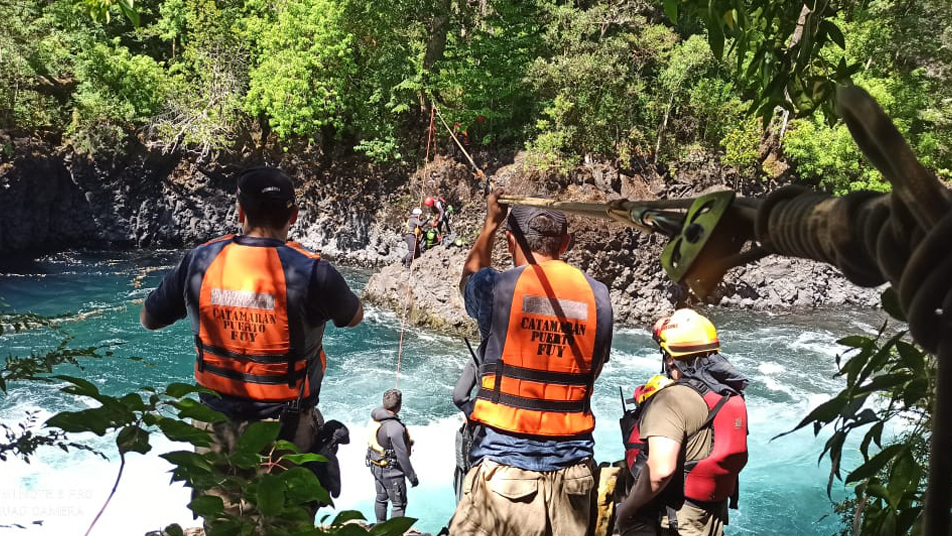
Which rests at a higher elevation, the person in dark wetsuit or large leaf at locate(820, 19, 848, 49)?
large leaf at locate(820, 19, 848, 49)

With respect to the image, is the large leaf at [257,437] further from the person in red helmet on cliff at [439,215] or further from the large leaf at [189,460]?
the person in red helmet on cliff at [439,215]

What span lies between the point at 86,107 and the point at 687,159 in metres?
14.0

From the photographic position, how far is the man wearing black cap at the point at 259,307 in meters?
2.46

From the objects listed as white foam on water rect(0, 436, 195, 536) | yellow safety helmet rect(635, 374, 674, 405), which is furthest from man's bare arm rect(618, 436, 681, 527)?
white foam on water rect(0, 436, 195, 536)

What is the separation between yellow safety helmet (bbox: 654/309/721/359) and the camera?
295 cm

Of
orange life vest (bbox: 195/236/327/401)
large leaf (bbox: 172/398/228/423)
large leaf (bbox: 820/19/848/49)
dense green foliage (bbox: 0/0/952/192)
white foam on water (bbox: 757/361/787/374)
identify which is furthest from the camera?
dense green foliage (bbox: 0/0/952/192)

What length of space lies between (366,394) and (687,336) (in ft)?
25.6

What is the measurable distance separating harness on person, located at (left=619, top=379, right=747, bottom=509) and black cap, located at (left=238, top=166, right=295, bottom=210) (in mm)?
1635

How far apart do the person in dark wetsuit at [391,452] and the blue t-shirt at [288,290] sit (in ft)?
10.9

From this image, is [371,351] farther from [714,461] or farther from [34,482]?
[714,461]

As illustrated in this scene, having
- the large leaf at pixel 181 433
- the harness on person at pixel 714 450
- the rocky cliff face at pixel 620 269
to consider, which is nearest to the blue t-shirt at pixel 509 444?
the harness on person at pixel 714 450

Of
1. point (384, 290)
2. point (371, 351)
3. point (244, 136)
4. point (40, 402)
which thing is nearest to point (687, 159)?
point (384, 290)

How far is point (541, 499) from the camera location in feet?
8.17

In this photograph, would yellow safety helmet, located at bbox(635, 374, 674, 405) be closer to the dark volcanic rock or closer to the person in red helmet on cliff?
the dark volcanic rock
